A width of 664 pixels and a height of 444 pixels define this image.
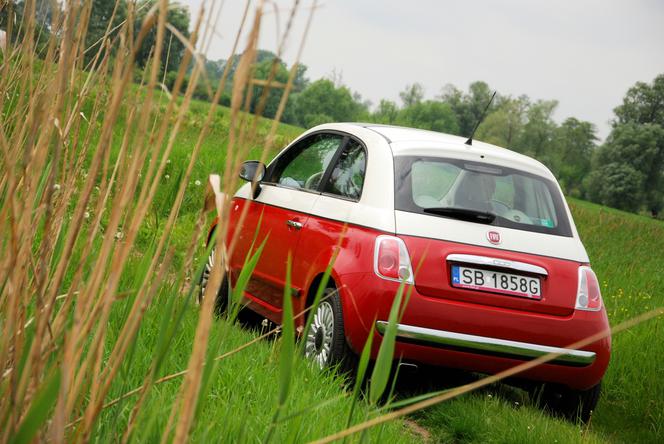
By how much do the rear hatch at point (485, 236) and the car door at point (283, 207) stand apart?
0.81 m

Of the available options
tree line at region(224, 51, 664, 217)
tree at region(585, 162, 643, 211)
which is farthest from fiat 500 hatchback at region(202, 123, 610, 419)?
tree at region(585, 162, 643, 211)

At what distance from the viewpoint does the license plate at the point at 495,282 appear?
4945 millimetres

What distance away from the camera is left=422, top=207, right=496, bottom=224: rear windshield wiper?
5.13m

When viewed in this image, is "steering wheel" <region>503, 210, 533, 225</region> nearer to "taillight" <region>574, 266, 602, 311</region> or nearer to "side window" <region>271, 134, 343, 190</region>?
"taillight" <region>574, 266, 602, 311</region>

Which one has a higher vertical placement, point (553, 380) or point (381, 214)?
point (381, 214)

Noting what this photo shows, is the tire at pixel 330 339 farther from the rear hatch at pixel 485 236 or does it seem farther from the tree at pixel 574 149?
the tree at pixel 574 149

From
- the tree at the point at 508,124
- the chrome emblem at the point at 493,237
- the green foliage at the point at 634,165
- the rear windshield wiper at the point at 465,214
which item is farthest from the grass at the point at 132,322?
the tree at the point at 508,124

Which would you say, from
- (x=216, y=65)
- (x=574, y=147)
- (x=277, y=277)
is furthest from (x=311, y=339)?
(x=574, y=147)

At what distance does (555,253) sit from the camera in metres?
5.27

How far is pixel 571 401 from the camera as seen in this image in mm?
5566

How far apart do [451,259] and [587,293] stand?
0.91 meters

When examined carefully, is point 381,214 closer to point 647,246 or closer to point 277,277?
point 277,277

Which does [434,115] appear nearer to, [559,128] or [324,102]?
[324,102]

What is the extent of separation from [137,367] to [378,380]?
6.25 feet
